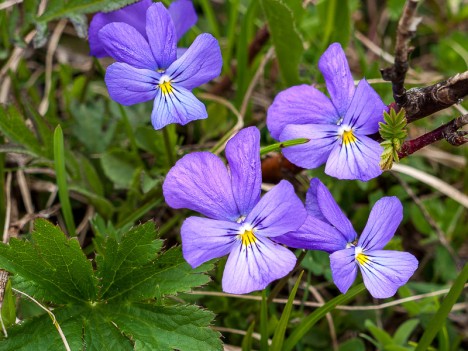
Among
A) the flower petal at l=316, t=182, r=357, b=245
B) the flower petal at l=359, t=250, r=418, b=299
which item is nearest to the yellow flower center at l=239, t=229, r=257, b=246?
the flower petal at l=316, t=182, r=357, b=245

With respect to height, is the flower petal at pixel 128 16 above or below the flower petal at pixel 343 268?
above

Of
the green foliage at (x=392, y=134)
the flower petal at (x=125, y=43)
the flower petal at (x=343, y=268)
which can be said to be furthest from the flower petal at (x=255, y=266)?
the flower petal at (x=125, y=43)

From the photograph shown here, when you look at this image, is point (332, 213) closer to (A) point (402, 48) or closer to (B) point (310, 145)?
(B) point (310, 145)

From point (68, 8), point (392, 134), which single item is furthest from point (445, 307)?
point (68, 8)

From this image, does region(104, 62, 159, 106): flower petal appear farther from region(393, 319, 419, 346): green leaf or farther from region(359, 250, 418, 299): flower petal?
region(393, 319, 419, 346): green leaf

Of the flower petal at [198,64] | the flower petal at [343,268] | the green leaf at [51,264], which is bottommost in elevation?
the green leaf at [51,264]

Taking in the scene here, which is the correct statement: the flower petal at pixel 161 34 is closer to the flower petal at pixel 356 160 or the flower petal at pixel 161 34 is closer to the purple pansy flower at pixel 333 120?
the purple pansy flower at pixel 333 120
